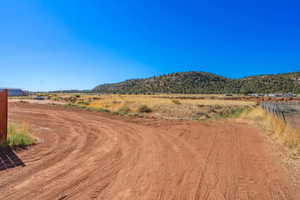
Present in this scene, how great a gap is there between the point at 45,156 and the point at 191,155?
16.6 ft

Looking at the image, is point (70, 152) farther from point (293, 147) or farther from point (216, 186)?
point (293, 147)

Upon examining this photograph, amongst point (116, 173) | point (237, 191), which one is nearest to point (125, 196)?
point (116, 173)

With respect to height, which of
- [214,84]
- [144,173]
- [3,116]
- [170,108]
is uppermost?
[214,84]

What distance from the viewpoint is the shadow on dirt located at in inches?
212

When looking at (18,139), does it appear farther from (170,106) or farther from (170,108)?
(170,106)

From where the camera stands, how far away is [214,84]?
358ft

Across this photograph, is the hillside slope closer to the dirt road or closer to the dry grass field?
the dry grass field

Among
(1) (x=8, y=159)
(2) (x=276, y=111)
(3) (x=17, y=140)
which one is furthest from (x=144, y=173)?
(2) (x=276, y=111)

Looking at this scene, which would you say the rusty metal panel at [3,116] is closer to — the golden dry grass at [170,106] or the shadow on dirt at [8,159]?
the shadow on dirt at [8,159]

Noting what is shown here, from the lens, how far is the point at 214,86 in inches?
4141

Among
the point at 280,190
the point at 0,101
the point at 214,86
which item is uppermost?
the point at 214,86

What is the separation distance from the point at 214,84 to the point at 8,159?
112m

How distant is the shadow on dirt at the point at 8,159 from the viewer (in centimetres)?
539

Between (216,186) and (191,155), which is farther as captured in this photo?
(191,155)
